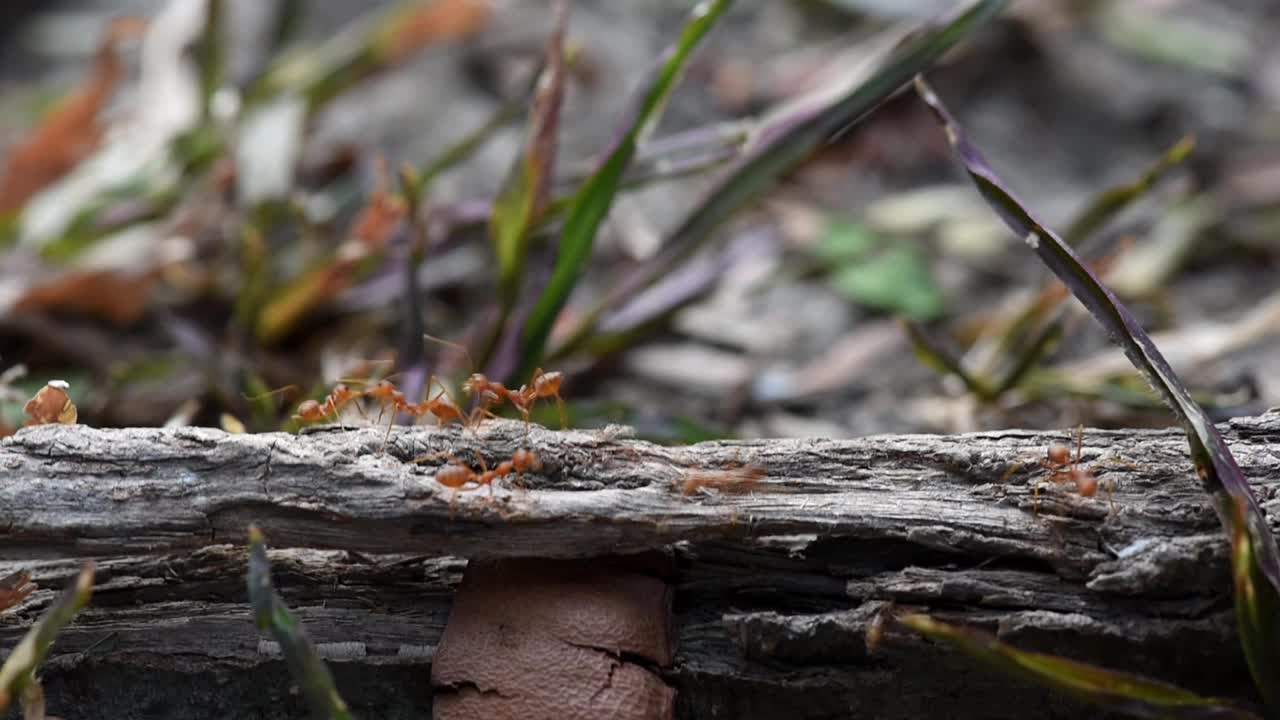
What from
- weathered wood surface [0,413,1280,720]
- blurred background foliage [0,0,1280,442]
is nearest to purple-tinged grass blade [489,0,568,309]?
blurred background foliage [0,0,1280,442]

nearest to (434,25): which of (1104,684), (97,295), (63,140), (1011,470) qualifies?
(63,140)

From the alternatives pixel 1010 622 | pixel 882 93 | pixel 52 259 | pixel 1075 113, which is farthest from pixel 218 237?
pixel 1075 113

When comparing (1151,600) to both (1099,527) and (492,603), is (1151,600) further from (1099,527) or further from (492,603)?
(492,603)

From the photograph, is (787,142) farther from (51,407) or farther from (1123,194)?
(51,407)

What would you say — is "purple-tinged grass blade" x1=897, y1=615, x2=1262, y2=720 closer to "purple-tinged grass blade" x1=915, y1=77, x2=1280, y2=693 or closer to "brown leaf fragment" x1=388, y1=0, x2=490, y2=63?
"purple-tinged grass blade" x1=915, y1=77, x2=1280, y2=693

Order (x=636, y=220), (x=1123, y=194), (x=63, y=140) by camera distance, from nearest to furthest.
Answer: (x=1123, y=194), (x=63, y=140), (x=636, y=220)

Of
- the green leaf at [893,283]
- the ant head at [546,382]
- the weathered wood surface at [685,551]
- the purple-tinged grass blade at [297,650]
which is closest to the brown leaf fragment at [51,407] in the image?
the weathered wood surface at [685,551]

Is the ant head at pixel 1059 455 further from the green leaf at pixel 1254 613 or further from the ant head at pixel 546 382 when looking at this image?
the ant head at pixel 546 382
